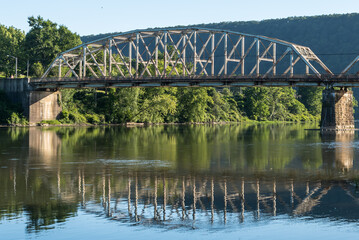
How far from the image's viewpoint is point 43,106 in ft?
389

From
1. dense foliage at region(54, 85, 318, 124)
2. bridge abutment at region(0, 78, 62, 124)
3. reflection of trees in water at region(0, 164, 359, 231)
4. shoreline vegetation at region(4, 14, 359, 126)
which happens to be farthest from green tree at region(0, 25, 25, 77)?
reflection of trees in water at region(0, 164, 359, 231)

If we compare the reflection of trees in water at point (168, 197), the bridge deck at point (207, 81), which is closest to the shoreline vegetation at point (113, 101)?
the bridge deck at point (207, 81)

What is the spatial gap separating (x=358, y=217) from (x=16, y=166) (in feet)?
79.5

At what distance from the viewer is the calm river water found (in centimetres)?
2048

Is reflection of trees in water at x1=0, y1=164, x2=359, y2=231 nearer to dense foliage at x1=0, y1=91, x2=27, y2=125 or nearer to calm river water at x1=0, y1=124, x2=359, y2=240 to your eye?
calm river water at x1=0, y1=124, x2=359, y2=240

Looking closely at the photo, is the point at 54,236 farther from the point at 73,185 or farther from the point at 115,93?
the point at 115,93

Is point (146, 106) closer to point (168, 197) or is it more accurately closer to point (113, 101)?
point (113, 101)

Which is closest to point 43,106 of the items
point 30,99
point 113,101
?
point 30,99

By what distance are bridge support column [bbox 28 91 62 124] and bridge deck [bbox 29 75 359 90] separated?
6.84 ft

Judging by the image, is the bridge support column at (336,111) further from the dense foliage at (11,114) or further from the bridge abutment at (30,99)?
the dense foliage at (11,114)

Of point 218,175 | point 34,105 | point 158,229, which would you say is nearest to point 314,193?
point 218,175

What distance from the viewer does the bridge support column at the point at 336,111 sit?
104250mm

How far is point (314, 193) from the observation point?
2778 cm

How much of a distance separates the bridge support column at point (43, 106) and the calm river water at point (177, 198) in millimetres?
72608
